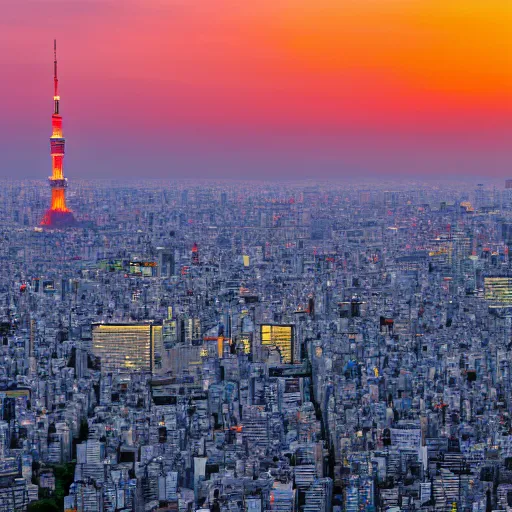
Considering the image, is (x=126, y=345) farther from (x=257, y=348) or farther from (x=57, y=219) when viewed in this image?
(x=57, y=219)

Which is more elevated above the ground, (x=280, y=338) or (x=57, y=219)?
(x=57, y=219)

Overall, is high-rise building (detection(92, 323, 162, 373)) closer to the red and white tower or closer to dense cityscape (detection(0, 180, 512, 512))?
dense cityscape (detection(0, 180, 512, 512))

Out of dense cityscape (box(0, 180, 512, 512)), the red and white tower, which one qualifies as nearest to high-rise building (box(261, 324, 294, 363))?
dense cityscape (box(0, 180, 512, 512))

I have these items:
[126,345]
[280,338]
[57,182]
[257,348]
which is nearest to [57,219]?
[57,182]

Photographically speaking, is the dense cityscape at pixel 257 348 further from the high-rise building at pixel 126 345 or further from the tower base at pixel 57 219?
the tower base at pixel 57 219

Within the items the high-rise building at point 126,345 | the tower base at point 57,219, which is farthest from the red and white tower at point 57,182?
the high-rise building at point 126,345
